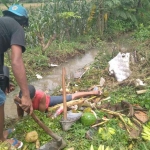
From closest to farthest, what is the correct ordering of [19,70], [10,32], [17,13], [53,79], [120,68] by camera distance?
[19,70]
[10,32]
[17,13]
[120,68]
[53,79]

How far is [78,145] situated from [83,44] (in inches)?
232

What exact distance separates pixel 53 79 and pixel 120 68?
1.72 m

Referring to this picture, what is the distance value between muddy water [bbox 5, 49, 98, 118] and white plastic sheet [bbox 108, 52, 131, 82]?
1251mm

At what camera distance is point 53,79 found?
5.95 m

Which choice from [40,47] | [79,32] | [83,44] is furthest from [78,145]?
[79,32]

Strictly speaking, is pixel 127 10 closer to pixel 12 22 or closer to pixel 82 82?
pixel 82 82

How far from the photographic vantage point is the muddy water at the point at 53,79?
→ 449 cm

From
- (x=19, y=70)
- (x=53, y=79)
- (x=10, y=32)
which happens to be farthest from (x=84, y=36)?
(x=19, y=70)

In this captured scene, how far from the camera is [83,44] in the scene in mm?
8547

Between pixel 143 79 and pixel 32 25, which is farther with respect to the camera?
pixel 32 25

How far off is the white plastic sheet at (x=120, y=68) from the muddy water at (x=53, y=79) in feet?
4.10

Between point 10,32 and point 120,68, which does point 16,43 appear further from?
point 120,68

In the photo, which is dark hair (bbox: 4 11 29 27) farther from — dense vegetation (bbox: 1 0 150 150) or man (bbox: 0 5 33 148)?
dense vegetation (bbox: 1 0 150 150)

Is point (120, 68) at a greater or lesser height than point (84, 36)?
lesser
